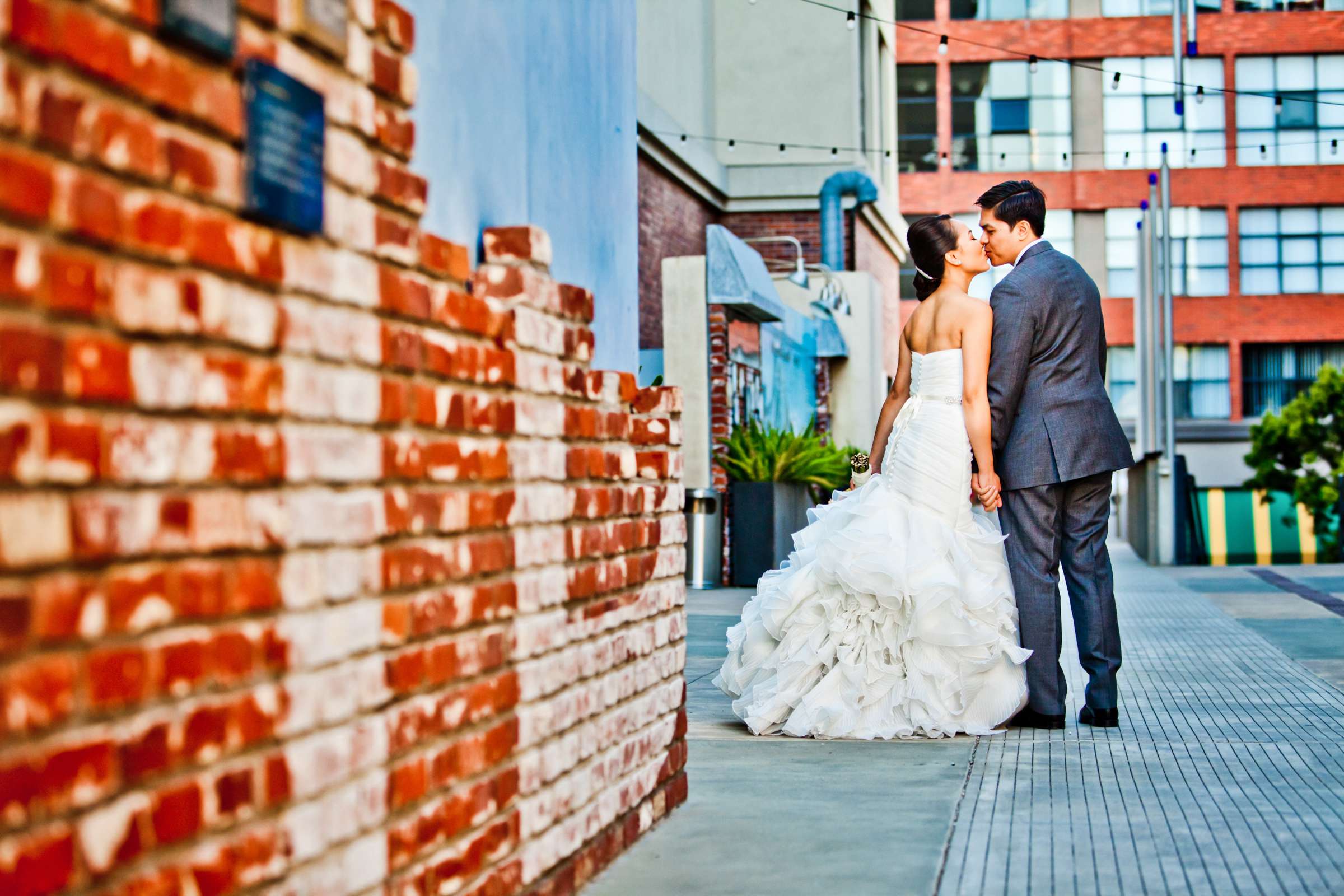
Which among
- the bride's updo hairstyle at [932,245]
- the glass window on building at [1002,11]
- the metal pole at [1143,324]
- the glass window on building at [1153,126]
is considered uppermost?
the glass window on building at [1002,11]

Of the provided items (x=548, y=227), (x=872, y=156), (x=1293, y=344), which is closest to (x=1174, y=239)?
(x=1293, y=344)

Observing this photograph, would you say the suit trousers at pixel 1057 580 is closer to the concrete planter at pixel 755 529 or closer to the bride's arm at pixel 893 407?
the bride's arm at pixel 893 407

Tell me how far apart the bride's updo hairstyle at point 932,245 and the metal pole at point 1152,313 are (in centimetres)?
1615

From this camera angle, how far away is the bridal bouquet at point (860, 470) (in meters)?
6.84

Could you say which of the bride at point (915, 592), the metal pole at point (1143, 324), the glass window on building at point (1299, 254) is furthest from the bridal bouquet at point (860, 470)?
the glass window on building at point (1299, 254)

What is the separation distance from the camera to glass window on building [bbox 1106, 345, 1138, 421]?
4625 cm

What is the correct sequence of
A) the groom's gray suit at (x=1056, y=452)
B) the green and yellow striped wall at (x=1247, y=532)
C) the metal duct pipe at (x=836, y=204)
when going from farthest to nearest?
the green and yellow striped wall at (x=1247, y=532) < the metal duct pipe at (x=836, y=204) < the groom's gray suit at (x=1056, y=452)

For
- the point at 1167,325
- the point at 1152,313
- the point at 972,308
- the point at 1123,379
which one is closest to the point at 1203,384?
the point at 1123,379

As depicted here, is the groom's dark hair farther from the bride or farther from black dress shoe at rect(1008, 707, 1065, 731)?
black dress shoe at rect(1008, 707, 1065, 731)

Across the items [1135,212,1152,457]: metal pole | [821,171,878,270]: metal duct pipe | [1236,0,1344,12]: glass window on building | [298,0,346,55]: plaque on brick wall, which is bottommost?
[298,0,346,55]: plaque on brick wall

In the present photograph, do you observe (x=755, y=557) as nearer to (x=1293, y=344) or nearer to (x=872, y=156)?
(x=872, y=156)

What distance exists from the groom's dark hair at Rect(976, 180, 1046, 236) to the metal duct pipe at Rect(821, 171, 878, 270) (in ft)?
54.7

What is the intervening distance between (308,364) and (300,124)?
0.32m

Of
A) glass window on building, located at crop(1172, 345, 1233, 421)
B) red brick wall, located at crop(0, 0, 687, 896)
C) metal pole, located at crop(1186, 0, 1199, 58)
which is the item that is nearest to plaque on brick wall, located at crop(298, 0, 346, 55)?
red brick wall, located at crop(0, 0, 687, 896)
